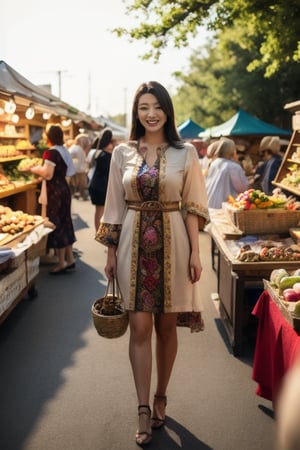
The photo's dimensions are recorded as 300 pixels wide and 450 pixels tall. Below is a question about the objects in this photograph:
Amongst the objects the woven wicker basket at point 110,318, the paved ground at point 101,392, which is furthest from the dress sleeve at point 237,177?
the woven wicker basket at point 110,318

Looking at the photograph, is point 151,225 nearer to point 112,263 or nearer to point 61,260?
point 112,263

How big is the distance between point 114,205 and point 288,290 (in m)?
1.16

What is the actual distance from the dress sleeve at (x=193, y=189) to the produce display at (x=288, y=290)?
2.14 ft

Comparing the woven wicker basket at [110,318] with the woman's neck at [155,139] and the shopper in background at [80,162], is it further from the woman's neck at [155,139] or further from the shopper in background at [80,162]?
the shopper in background at [80,162]

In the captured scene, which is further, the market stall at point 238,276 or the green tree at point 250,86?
the green tree at point 250,86

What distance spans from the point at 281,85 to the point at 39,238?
18828 mm

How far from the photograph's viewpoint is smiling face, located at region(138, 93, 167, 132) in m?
3.14

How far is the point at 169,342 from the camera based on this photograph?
3.33 metres

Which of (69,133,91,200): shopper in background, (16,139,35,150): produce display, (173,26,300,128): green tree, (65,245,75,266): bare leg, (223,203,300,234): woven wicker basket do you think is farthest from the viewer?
(173,26,300,128): green tree

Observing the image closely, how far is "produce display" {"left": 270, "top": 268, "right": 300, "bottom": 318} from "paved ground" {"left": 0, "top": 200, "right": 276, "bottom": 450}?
0.80 m

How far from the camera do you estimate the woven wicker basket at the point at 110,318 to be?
3.13 m

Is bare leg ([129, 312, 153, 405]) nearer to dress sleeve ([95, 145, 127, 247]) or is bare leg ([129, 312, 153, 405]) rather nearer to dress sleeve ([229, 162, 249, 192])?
dress sleeve ([95, 145, 127, 247])

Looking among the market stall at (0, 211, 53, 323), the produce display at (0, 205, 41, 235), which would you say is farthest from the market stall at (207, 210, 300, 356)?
the produce display at (0, 205, 41, 235)

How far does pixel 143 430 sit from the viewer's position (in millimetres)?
3115
